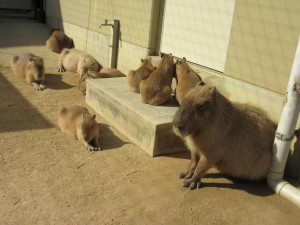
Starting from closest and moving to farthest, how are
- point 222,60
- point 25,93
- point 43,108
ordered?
point 222,60
point 43,108
point 25,93

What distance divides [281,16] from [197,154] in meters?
1.64

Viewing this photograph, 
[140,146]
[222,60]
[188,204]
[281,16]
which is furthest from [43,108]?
[281,16]

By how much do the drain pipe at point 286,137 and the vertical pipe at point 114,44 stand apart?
400cm

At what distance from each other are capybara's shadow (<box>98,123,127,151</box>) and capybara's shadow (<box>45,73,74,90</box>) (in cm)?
197

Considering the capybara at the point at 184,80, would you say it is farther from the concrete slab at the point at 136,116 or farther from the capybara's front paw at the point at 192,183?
the capybara's front paw at the point at 192,183

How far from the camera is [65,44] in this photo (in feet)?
28.3

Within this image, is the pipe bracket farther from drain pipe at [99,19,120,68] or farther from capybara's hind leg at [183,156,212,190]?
drain pipe at [99,19,120,68]

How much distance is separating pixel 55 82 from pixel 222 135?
4.22m

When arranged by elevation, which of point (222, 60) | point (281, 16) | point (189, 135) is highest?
point (281, 16)

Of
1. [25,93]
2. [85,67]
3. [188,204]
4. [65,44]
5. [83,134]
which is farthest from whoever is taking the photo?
[65,44]

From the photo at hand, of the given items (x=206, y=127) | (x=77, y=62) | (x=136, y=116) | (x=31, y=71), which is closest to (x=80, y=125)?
(x=136, y=116)

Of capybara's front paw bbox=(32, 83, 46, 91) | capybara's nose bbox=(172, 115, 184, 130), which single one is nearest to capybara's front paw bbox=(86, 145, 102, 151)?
capybara's nose bbox=(172, 115, 184, 130)

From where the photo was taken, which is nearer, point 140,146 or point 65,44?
point 140,146

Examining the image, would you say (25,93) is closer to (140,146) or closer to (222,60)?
(140,146)
